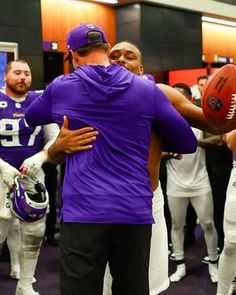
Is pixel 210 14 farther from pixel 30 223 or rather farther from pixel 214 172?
pixel 30 223

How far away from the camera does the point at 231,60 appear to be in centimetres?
1138

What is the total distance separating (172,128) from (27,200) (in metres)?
1.29

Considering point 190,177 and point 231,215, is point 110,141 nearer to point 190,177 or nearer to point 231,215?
point 231,215

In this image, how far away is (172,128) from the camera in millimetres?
1752

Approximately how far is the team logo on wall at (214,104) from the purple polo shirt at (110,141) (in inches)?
7.8

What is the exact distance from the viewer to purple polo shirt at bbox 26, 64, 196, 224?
1618mm

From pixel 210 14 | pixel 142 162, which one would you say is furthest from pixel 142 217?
pixel 210 14

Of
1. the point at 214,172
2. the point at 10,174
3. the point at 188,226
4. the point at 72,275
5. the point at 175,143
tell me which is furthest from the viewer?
the point at 188,226

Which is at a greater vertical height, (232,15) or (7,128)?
(232,15)

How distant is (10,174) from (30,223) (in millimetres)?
356

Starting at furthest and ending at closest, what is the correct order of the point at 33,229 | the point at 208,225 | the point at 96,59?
1. the point at 208,225
2. the point at 33,229
3. the point at 96,59

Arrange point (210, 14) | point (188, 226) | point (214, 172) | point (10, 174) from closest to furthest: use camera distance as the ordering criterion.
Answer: point (10, 174), point (214, 172), point (188, 226), point (210, 14)

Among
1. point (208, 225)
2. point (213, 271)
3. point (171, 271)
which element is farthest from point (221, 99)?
point (171, 271)

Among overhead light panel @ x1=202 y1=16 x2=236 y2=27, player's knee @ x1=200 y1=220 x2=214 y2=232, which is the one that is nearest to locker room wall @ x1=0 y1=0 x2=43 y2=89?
player's knee @ x1=200 y1=220 x2=214 y2=232
